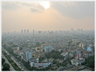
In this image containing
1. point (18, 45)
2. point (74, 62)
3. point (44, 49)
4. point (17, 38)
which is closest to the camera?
point (74, 62)

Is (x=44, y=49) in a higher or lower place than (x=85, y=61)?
higher

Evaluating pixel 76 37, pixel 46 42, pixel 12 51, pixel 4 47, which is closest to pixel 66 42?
pixel 76 37

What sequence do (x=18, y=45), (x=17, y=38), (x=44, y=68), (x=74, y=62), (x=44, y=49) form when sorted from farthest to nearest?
(x=17, y=38), (x=18, y=45), (x=44, y=49), (x=74, y=62), (x=44, y=68)

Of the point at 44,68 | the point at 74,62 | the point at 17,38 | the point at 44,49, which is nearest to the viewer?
the point at 44,68

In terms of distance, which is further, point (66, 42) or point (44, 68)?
point (66, 42)

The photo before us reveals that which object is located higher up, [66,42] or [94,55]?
[66,42]

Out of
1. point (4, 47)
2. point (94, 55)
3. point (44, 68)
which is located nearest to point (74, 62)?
point (94, 55)

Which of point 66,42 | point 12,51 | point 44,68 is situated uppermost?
point 66,42

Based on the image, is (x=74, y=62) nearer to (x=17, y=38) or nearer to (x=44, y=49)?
(x=44, y=49)

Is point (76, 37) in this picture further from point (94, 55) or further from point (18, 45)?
point (18, 45)
